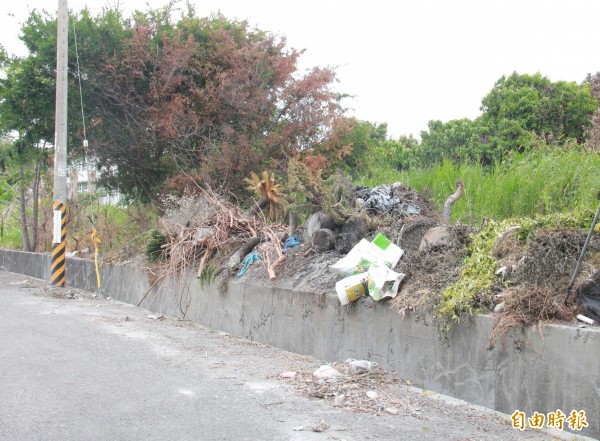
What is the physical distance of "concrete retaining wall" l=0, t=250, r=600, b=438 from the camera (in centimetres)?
526

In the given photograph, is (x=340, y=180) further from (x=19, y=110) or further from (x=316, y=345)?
(x=19, y=110)

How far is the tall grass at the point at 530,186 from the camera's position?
8.34m

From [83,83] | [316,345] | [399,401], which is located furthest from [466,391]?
[83,83]

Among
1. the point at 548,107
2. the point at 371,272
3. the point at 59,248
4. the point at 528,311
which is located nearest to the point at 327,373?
the point at 371,272

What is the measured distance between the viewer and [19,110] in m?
17.9

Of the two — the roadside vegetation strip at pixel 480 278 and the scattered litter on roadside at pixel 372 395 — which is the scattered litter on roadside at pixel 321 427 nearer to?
the scattered litter on roadside at pixel 372 395

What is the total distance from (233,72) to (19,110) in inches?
243

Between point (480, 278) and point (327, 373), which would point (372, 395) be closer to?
point (327, 373)

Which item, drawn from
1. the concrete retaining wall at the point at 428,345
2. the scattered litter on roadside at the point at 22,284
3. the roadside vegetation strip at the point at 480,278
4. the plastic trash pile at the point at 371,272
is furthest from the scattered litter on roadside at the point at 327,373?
the scattered litter on roadside at the point at 22,284

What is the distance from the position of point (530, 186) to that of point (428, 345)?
10.7 feet

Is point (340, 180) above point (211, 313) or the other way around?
above

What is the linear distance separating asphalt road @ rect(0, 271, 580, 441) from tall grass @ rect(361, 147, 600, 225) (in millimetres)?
3364

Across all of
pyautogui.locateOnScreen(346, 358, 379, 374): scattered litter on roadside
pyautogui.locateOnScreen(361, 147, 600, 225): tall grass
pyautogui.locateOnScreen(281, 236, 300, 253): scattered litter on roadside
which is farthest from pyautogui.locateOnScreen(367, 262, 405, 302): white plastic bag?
pyautogui.locateOnScreen(281, 236, 300, 253): scattered litter on roadside

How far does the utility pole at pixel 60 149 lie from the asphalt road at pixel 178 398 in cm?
768
